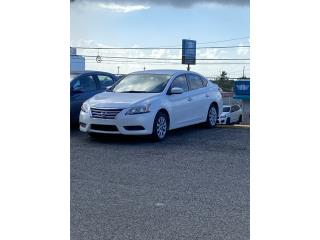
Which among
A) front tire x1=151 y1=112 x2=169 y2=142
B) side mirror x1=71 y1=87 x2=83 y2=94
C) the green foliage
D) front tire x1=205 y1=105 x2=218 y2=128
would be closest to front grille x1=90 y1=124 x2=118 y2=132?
front tire x1=151 y1=112 x2=169 y2=142

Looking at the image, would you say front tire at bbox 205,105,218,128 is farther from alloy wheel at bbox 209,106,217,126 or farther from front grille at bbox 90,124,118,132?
front grille at bbox 90,124,118,132

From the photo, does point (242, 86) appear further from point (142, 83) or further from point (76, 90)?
point (76, 90)

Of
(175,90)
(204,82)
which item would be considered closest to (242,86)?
(175,90)

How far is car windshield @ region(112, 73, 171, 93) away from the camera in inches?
330

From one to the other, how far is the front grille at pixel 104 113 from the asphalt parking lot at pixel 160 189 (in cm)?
47

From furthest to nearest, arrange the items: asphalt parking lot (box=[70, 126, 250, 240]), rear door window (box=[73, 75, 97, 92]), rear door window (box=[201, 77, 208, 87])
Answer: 1. rear door window (box=[201, 77, 208, 87])
2. rear door window (box=[73, 75, 97, 92])
3. asphalt parking lot (box=[70, 126, 250, 240])

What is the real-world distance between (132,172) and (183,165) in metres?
0.76

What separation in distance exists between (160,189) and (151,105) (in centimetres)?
317

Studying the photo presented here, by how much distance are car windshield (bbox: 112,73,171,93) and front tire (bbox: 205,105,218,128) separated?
142cm

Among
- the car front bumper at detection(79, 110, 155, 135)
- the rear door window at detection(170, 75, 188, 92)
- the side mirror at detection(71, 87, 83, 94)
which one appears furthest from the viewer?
the side mirror at detection(71, 87, 83, 94)

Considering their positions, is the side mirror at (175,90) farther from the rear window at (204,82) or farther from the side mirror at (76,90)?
the side mirror at (76,90)
